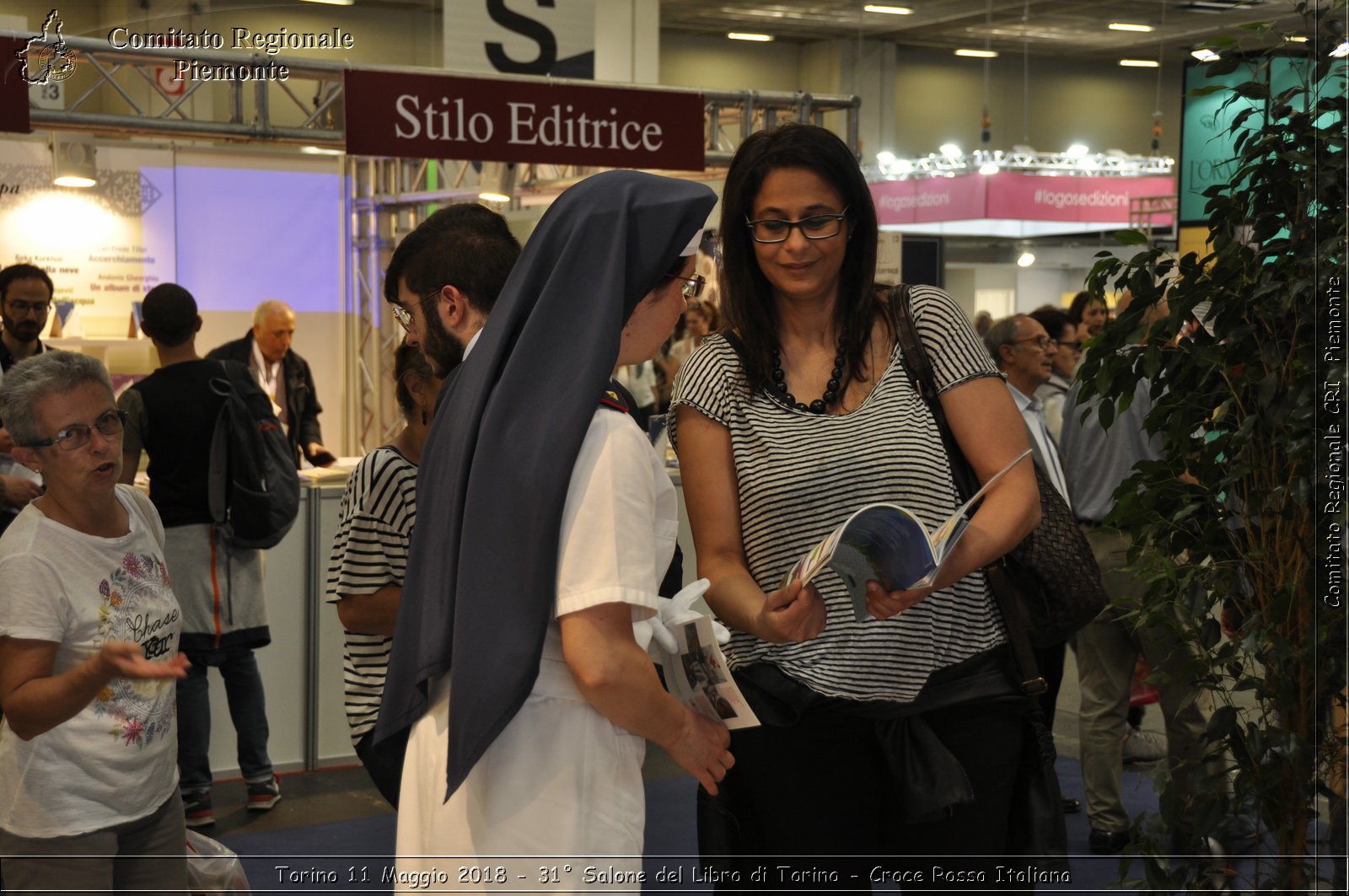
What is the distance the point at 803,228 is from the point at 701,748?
787 millimetres

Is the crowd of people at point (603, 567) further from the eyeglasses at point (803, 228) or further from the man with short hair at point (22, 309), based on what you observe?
the man with short hair at point (22, 309)

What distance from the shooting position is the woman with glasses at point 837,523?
6.29ft

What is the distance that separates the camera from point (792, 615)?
1775 mm

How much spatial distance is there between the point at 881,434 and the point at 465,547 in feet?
2.34

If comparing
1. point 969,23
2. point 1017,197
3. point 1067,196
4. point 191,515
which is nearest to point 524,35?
point 191,515

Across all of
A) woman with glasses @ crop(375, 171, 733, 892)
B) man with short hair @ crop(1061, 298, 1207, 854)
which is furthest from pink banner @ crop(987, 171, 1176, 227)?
woman with glasses @ crop(375, 171, 733, 892)

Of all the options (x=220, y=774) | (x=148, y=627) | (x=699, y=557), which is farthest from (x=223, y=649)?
(x=699, y=557)

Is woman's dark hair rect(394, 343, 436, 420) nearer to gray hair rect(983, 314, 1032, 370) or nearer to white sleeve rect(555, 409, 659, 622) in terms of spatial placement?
white sleeve rect(555, 409, 659, 622)

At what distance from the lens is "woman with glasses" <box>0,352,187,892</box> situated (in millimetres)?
2133

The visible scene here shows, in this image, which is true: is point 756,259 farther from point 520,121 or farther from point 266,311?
point 266,311

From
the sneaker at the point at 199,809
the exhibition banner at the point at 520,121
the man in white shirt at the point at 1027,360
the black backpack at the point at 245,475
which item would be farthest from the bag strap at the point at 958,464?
the exhibition banner at the point at 520,121

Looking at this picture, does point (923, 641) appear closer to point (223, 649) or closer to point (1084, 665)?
point (1084, 665)

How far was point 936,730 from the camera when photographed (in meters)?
1.96

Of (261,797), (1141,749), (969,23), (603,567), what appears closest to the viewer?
(603,567)
